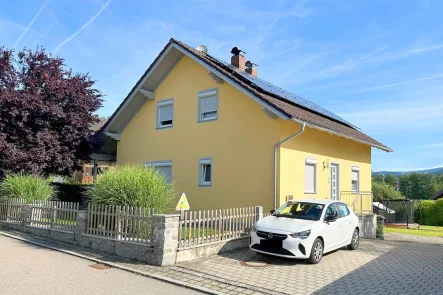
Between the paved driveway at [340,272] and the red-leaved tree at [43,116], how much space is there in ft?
34.5

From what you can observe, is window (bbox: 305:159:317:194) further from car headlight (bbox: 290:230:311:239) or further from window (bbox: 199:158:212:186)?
car headlight (bbox: 290:230:311:239)

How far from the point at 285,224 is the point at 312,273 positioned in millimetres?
1472

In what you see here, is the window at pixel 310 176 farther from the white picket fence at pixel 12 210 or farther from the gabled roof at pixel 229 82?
the white picket fence at pixel 12 210

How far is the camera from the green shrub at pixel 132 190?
33.8 ft

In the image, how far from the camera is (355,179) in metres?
18.8

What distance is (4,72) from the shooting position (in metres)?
16.2

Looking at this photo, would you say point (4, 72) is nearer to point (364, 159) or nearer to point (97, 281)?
point (97, 281)

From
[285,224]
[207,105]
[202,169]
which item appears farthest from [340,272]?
[207,105]

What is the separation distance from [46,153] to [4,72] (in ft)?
13.0

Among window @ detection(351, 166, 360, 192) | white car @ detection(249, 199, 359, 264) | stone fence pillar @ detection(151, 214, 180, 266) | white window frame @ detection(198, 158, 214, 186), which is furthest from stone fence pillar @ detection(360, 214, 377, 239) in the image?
stone fence pillar @ detection(151, 214, 180, 266)

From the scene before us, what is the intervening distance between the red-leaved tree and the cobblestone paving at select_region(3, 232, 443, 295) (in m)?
6.54

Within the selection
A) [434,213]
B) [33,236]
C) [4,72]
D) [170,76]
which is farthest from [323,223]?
[434,213]

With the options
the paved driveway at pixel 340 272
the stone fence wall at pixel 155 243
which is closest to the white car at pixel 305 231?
the paved driveway at pixel 340 272

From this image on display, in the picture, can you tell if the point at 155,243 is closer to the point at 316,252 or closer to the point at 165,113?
the point at 316,252
